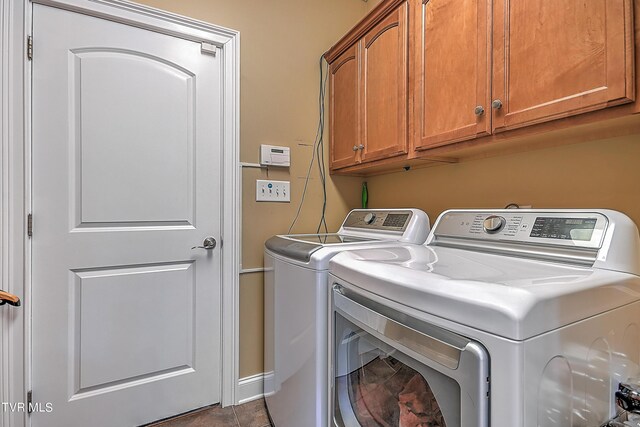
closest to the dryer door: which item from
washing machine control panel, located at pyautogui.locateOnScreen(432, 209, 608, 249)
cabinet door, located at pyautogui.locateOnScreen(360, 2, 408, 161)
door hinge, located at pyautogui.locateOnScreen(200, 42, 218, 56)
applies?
washing machine control panel, located at pyautogui.locateOnScreen(432, 209, 608, 249)

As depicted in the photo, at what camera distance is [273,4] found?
6.31 ft

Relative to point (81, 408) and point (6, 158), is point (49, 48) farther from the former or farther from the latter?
point (81, 408)

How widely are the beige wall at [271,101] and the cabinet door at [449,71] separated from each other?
2.66ft

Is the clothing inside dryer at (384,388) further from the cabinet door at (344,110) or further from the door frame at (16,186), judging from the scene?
the door frame at (16,186)

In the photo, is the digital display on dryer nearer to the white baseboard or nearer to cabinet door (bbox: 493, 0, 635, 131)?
cabinet door (bbox: 493, 0, 635, 131)

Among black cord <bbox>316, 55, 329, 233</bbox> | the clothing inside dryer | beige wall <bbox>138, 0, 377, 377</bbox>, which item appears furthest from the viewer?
black cord <bbox>316, 55, 329, 233</bbox>

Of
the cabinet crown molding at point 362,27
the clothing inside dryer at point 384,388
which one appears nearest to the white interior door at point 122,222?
the cabinet crown molding at point 362,27

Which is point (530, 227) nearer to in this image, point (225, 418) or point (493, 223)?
point (493, 223)

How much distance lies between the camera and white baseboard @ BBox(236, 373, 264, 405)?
180 cm

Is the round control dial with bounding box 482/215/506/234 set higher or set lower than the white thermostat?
lower

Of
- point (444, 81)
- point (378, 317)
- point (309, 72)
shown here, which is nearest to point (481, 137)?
point (444, 81)

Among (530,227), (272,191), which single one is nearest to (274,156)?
(272,191)

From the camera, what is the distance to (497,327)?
20.6 inches

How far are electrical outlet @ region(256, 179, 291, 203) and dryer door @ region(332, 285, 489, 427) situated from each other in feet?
3.29
